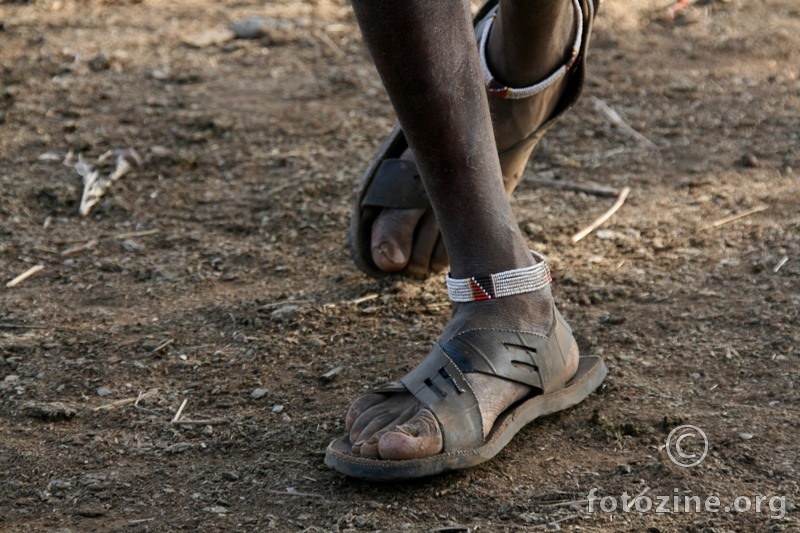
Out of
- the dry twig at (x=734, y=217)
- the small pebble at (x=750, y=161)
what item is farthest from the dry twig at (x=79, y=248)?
the small pebble at (x=750, y=161)

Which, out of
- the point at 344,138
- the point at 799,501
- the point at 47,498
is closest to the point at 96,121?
the point at 344,138

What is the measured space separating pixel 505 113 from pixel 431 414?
0.79m

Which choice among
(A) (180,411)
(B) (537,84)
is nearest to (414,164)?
(B) (537,84)

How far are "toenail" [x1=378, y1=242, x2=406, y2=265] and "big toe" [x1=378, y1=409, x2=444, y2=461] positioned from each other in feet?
2.14

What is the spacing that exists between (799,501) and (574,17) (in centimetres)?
107

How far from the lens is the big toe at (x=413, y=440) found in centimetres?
158

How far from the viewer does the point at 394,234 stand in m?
2.23

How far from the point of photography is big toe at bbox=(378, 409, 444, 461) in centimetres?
158

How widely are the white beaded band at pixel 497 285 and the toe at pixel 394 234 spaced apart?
45 centimetres

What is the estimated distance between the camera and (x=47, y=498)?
160 cm

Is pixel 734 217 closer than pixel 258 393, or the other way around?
pixel 258 393

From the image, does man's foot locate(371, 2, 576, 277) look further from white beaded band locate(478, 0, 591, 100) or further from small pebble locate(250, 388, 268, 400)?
small pebble locate(250, 388, 268, 400)

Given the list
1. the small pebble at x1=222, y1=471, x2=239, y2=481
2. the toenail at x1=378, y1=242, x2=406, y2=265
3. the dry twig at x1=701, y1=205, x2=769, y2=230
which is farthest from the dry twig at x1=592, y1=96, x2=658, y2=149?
the small pebble at x1=222, y1=471, x2=239, y2=481

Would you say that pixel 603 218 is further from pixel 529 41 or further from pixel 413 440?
pixel 413 440
